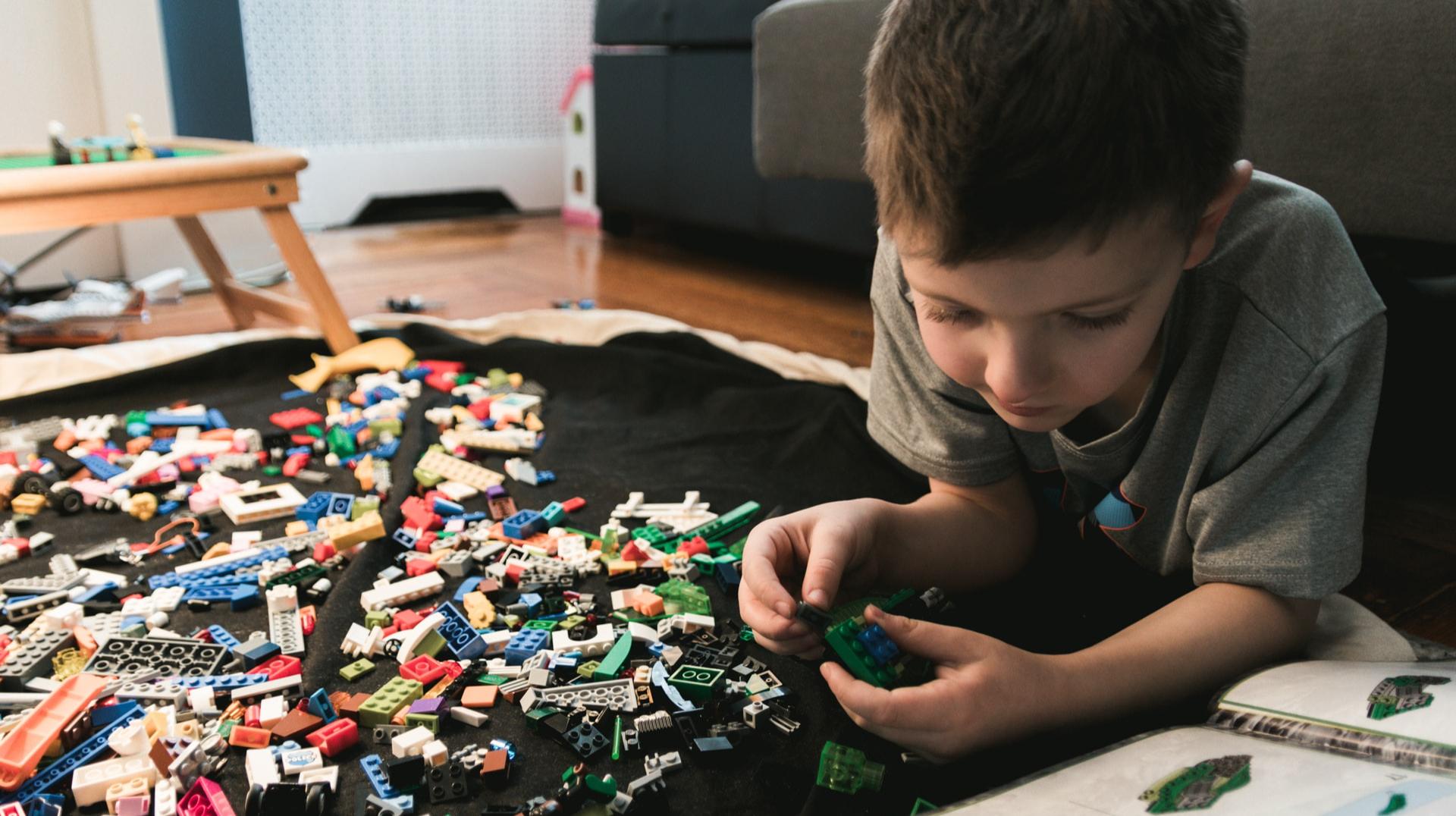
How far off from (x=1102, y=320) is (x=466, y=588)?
61 centimetres

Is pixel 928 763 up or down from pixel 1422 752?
down

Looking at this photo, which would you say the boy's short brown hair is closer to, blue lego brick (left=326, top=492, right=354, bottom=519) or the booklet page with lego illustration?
the booklet page with lego illustration

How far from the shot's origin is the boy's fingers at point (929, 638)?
64 cm

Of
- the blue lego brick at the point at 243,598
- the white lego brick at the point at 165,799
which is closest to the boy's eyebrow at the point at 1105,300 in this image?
the white lego brick at the point at 165,799

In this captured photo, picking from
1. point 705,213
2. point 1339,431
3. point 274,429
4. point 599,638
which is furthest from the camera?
point 705,213

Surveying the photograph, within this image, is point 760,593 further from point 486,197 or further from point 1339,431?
point 486,197

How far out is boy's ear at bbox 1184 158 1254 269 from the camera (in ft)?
1.91

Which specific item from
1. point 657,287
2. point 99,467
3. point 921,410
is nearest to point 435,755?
point 921,410

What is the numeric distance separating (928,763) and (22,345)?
5.38ft

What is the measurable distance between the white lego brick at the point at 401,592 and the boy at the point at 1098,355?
1.11 ft

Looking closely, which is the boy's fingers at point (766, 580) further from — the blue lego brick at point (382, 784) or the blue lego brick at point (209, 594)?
the blue lego brick at point (209, 594)

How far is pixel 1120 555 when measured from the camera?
34.6 inches

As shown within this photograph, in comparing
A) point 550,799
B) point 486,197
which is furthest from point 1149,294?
point 486,197

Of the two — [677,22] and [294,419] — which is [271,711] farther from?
[677,22]
